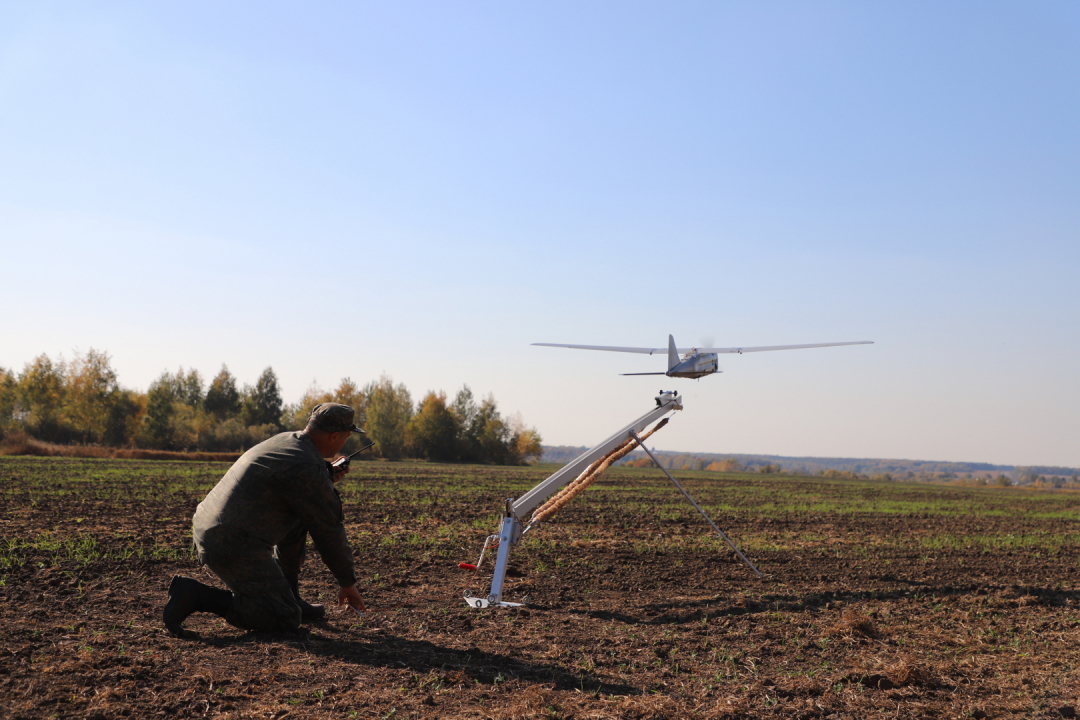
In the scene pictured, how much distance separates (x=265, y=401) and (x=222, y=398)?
6.72 m

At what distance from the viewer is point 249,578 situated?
5781 mm

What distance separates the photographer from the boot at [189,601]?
19.2ft

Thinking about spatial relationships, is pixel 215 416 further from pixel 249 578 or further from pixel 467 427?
pixel 249 578

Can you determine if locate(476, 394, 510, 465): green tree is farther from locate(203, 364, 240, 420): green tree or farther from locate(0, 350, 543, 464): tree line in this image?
locate(203, 364, 240, 420): green tree

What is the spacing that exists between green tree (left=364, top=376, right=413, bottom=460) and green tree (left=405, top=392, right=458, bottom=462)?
238cm

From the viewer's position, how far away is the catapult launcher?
8.02m

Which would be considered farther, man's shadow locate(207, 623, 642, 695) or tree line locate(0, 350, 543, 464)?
tree line locate(0, 350, 543, 464)

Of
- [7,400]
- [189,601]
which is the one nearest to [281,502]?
[189,601]

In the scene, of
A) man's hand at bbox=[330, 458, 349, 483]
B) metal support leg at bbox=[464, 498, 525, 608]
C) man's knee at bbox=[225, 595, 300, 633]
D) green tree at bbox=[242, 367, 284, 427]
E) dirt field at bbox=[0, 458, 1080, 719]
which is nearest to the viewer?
dirt field at bbox=[0, 458, 1080, 719]

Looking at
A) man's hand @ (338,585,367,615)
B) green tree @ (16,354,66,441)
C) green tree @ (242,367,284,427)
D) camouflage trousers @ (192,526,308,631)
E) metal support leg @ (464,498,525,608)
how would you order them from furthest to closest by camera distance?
green tree @ (242,367,284,427), green tree @ (16,354,66,441), metal support leg @ (464,498,525,608), man's hand @ (338,585,367,615), camouflage trousers @ (192,526,308,631)

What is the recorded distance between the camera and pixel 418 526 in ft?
52.4

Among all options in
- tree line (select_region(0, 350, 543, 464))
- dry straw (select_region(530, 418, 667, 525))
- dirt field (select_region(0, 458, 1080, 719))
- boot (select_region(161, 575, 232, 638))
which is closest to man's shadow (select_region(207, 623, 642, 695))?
dirt field (select_region(0, 458, 1080, 719))

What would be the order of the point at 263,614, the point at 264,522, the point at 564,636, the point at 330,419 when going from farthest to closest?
1. the point at 564,636
2. the point at 330,419
3. the point at 263,614
4. the point at 264,522

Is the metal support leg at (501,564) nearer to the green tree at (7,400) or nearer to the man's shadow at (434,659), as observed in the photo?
the man's shadow at (434,659)
